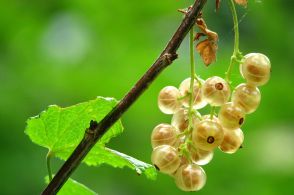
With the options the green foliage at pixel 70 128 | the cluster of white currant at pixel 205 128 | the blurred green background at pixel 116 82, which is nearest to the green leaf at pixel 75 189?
the green foliage at pixel 70 128

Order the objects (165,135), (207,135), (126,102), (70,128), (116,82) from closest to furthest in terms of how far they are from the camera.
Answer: (126,102) → (207,135) → (165,135) → (70,128) → (116,82)

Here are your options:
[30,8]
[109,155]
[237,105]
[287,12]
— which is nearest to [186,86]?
[237,105]

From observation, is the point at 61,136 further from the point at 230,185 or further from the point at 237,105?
the point at 230,185

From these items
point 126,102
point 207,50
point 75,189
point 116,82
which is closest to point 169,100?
point 207,50

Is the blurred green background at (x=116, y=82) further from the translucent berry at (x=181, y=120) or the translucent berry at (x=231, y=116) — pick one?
the translucent berry at (x=231, y=116)

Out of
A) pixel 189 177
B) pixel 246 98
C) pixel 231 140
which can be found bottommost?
pixel 189 177

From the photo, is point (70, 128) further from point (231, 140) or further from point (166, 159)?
point (231, 140)

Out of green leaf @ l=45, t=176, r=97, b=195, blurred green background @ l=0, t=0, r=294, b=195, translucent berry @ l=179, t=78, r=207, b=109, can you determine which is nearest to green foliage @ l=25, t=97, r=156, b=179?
green leaf @ l=45, t=176, r=97, b=195
